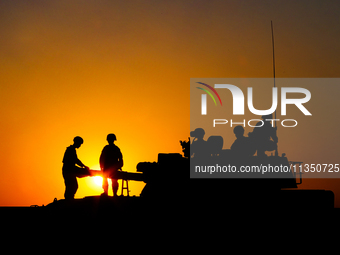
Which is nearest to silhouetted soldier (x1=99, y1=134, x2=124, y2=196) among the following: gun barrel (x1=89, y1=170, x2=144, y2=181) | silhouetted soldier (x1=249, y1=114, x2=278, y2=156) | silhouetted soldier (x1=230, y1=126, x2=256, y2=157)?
gun barrel (x1=89, y1=170, x2=144, y2=181)

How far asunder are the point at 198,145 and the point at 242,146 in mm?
1105

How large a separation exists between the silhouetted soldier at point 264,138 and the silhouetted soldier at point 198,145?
1.22 m

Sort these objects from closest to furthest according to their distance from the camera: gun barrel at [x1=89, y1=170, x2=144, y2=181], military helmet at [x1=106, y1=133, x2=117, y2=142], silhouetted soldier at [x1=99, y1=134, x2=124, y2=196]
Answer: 1. gun barrel at [x1=89, y1=170, x2=144, y2=181]
2. silhouetted soldier at [x1=99, y1=134, x2=124, y2=196]
3. military helmet at [x1=106, y1=133, x2=117, y2=142]

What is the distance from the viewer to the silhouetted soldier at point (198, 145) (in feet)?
29.6

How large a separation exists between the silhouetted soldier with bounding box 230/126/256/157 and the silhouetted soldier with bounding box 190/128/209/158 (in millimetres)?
690

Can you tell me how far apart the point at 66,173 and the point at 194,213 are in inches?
166

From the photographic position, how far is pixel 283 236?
7.28 m

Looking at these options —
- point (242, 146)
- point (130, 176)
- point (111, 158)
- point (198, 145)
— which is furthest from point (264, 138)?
point (111, 158)

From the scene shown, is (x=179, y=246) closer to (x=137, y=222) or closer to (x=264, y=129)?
(x=137, y=222)

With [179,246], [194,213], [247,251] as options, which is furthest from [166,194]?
[247,251]

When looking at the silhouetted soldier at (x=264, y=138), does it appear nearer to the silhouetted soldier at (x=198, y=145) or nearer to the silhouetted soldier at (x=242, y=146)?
the silhouetted soldier at (x=242, y=146)

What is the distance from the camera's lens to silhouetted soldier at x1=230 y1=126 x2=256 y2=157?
352 inches

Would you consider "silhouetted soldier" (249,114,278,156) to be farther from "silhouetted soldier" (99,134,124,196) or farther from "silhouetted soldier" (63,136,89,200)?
"silhouetted soldier" (63,136,89,200)

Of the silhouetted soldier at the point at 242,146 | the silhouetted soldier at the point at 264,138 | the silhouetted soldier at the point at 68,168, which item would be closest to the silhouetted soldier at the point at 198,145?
the silhouetted soldier at the point at 242,146
